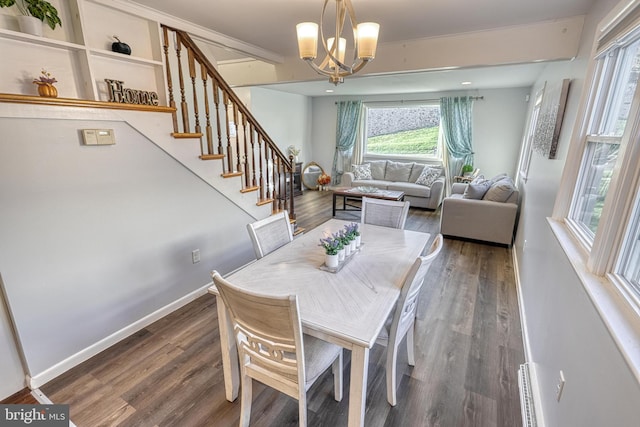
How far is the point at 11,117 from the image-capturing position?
4.88 feet

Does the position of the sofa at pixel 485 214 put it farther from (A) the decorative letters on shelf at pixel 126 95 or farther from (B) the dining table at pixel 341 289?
(A) the decorative letters on shelf at pixel 126 95

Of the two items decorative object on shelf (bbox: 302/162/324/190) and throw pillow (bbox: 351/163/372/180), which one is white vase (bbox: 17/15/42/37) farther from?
decorative object on shelf (bbox: 302/162/324/190)

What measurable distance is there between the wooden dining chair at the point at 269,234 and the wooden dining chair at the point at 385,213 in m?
0.83

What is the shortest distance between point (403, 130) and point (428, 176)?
155 cm

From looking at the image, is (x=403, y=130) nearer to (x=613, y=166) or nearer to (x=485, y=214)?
(x=485, y=214)

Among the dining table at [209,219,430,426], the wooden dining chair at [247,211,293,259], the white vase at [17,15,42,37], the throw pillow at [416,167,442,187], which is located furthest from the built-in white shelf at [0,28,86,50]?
the throw pillow at [416,167,442,187]

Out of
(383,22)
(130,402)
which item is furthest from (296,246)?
(383,22)

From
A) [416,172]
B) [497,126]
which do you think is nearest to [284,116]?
[416,172]

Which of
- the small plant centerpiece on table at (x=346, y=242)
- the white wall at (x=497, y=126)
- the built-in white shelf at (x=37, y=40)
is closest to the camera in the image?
the built-in white shelf at (x=37, y=40)

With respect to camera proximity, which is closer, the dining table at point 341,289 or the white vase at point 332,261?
the dining table at point 341,289

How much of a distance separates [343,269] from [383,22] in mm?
→ 2058

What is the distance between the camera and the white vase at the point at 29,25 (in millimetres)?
1607

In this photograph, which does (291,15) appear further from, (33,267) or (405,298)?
(33,267)

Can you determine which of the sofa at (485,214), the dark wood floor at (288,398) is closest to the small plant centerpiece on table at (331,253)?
the dark wood floor at (288,398)
